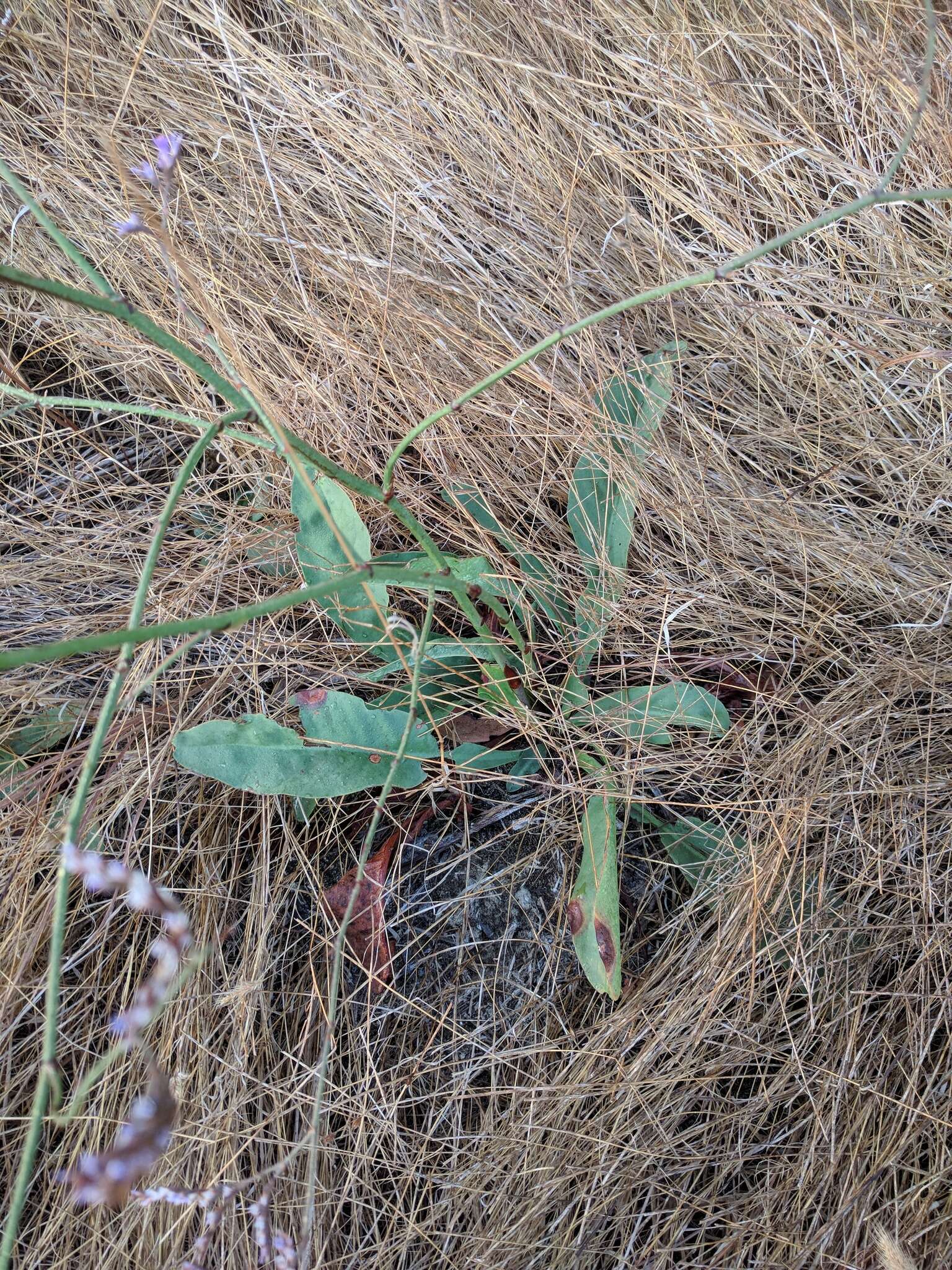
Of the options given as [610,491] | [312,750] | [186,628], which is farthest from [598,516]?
[186,628]

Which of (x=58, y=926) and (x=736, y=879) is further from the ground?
(x=58, y=926)

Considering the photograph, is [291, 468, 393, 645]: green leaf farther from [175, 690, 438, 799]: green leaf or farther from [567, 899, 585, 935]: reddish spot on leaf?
[567, 899, 585, 935]: reddish spot on leaf

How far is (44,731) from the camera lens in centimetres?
129

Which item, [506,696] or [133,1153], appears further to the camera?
[506,696]

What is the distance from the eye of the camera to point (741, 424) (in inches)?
51.4

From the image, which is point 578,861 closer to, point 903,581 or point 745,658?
point 745,658

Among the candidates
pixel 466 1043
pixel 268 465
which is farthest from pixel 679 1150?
pixel 268 465

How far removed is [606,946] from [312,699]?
→ 1.46 feet

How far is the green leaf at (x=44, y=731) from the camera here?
1.28 m

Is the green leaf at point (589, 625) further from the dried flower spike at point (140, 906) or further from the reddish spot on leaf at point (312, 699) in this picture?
the dried flower spike at point (140, 906)

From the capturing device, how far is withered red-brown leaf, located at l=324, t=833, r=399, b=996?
3.88 feet

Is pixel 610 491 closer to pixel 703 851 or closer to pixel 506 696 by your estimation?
pixel 506 696

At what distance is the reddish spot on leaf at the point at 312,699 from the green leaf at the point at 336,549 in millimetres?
90

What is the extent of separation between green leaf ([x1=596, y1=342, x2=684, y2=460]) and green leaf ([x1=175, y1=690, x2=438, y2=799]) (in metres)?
0.49
